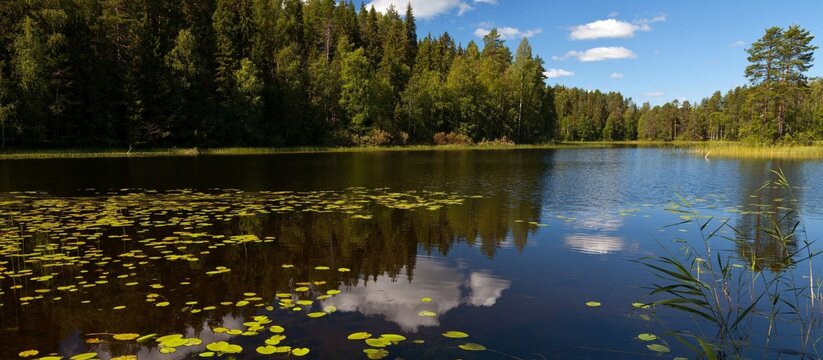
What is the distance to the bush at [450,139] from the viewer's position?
8386 centimetres

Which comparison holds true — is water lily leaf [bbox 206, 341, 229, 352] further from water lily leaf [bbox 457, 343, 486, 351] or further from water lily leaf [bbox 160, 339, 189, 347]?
water lily leaf [bbox 457, 343, 486, 351]

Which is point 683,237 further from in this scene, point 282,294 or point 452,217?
point 282,294

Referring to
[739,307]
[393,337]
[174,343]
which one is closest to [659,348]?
[739,307]

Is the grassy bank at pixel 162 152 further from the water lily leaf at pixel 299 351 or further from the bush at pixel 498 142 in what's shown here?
the water lily leaf at pixel 299 351

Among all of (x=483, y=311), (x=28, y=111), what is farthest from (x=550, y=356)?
(x=28, y=111)

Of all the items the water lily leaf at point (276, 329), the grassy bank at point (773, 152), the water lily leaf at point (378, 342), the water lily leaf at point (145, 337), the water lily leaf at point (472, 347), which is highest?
the grassy bank at point (773, 152)

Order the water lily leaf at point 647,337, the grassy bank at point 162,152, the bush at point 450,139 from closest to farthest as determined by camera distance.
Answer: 1. the water lily leaf at point 647,337
2. the grassy bank at point 162,152
3. the bush at point 450,139

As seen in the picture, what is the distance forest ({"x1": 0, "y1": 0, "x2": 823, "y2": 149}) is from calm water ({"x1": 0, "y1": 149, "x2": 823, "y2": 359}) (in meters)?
35.3

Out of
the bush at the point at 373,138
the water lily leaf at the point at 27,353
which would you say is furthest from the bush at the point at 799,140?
the water lily leaf at the point at 27,353

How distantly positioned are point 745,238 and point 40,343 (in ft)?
48.1

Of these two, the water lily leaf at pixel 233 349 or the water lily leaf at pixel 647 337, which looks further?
the water lily leaf at pixel 647 337

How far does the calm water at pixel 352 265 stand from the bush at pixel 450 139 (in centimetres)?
6278

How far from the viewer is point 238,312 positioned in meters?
7.00

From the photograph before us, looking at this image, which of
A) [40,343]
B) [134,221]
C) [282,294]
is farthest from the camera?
[134,221]
